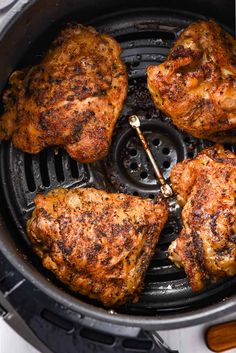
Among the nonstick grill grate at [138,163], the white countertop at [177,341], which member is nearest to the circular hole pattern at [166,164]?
the nonstick grill grate at [138,163]

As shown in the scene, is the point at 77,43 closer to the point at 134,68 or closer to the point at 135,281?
the point at 134,68

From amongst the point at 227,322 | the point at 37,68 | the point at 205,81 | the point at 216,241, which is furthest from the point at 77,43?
the point at 227,322

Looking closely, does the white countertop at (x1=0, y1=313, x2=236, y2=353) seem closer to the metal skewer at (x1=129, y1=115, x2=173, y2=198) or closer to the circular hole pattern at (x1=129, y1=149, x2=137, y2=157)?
the metal skewer at (x1=129, y1=115, x2=173, y2=198)

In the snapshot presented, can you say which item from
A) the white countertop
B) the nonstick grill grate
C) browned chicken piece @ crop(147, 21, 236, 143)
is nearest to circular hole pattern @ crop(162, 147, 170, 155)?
the nonstick grill grate

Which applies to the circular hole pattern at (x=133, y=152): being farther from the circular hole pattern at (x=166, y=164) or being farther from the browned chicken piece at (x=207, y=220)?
the browned chicken piece at (x=207, y=220)

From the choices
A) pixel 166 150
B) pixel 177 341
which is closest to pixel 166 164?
pixel 166 150

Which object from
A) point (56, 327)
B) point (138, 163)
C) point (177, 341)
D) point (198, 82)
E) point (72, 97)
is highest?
point (72, 97)

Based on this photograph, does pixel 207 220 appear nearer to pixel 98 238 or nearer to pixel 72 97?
pixel 98 238
